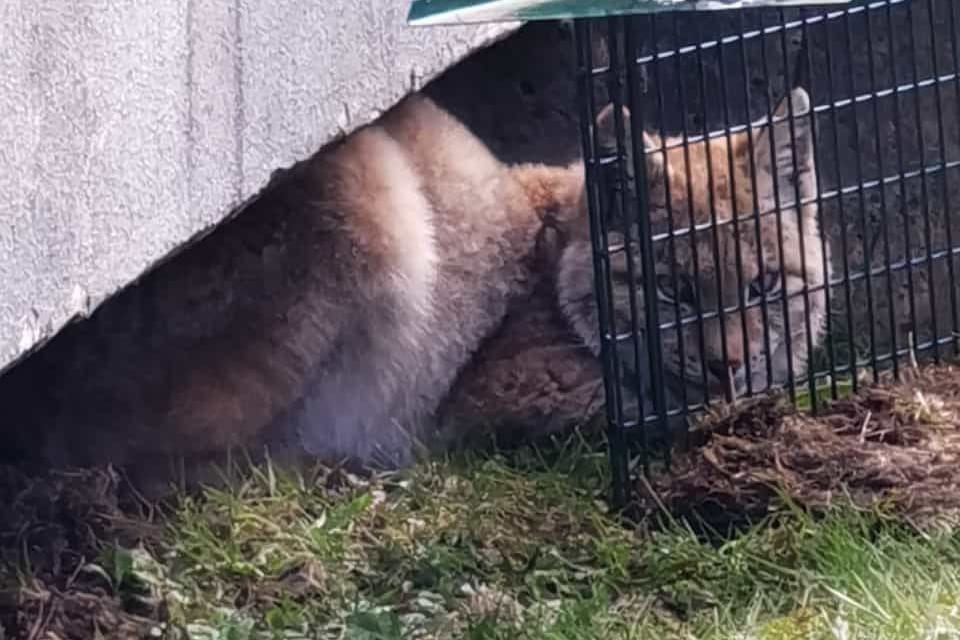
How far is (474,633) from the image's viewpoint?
3.13 m

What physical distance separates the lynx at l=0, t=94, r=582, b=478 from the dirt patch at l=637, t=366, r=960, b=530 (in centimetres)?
77

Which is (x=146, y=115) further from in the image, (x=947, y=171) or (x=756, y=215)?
(x=947, y=171)

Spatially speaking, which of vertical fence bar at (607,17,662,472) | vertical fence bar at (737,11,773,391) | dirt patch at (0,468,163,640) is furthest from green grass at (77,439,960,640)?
vertical fence bar at (737,11,773,391)

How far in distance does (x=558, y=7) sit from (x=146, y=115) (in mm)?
1024

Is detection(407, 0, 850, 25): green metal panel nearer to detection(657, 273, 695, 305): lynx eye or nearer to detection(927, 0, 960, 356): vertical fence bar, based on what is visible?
detection(657, 273, 695, 305): lynx eye

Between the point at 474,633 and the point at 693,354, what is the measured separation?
1.27 metres

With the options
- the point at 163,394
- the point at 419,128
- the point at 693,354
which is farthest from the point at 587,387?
the point at 163,394

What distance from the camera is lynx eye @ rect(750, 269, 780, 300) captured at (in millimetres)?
4176

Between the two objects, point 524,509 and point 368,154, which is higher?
point 368,154

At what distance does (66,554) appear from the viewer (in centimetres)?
354

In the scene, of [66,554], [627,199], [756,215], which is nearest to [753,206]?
[756,215]

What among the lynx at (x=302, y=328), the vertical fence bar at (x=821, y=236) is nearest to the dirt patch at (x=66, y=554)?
the lynx at (x=302, y=328)

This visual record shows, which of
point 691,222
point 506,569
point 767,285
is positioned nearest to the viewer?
point 506,569

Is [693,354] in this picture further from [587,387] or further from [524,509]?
[524,509]
